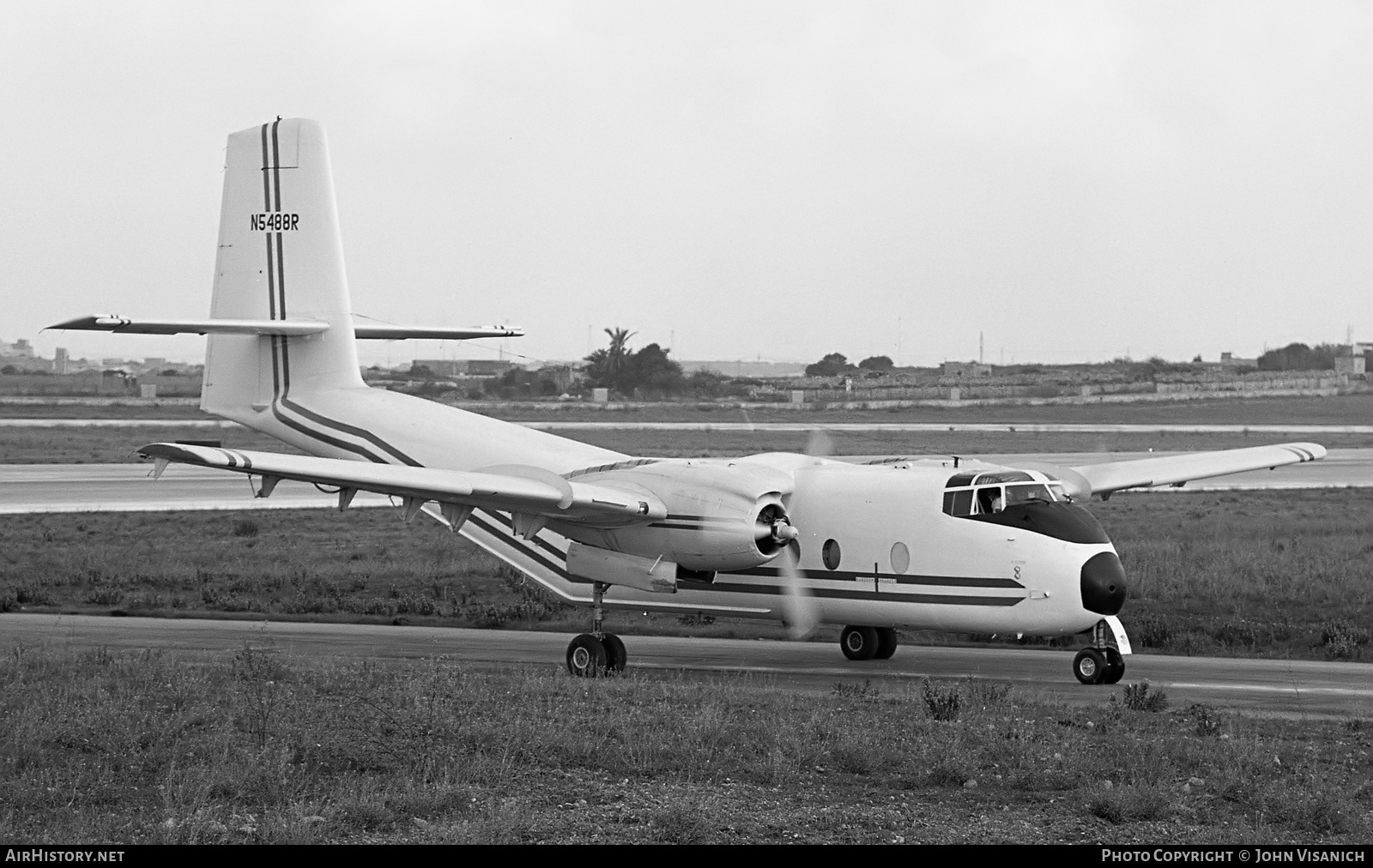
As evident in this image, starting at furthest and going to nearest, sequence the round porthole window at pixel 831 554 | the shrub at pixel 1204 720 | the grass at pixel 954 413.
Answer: the grass at pixel 954 413
the round porthole window at pixel 831 554
the shrub at pixel 1204 720

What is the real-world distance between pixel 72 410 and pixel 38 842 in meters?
80.2

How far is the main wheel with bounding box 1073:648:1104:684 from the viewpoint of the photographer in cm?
1673

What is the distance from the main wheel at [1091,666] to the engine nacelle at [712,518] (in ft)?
12.6

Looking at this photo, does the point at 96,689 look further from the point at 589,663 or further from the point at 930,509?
the point at 930,509

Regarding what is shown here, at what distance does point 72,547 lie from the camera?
3173cm

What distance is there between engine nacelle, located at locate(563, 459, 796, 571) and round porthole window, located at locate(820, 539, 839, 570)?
0.76 m

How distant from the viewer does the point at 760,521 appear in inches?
696

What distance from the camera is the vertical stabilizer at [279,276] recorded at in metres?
23.9

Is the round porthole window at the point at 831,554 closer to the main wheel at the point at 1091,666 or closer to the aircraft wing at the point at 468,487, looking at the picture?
the aircraft wing at the point at 468,487

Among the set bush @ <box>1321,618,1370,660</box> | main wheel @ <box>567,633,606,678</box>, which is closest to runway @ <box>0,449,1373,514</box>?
bush @ <box>1321,618,1370,660</box>

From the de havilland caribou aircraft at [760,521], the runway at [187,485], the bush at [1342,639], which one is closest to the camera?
the de havilland caribou aircraft at [760,521]

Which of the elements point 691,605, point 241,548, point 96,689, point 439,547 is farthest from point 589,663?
point 241,548

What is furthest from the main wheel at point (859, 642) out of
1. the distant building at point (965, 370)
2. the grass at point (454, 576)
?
the distant building at point (965, 370)

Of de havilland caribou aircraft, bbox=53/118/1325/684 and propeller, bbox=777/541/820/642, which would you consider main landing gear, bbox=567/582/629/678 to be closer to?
de havilland caribou aircraft, bbox=53/118/1325/684
